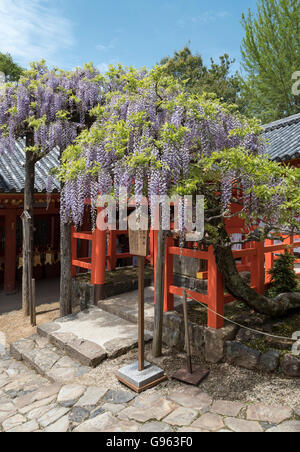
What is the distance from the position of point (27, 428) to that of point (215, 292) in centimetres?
274

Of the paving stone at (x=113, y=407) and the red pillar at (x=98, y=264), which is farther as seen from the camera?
the red pillar at (x=98, y=264)

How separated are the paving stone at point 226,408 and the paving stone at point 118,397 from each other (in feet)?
3.17

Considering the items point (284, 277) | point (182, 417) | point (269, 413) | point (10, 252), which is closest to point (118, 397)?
point (182, 417)

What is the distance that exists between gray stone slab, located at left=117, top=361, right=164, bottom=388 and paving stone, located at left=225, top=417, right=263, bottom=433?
1.07 m

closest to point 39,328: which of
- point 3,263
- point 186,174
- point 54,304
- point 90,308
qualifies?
point 90,308

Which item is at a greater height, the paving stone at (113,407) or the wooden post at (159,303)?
the wooden post at (159,303)

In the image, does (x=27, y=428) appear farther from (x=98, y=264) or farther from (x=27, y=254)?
(x=27, y=254)

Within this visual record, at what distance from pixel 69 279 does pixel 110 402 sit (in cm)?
332

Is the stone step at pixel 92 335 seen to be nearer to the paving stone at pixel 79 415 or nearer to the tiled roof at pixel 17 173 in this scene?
the paving stone at pixel 79 415

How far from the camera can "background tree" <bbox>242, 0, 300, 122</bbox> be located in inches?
727

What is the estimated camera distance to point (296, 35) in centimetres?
1831

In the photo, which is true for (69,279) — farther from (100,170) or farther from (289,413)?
(289,413)

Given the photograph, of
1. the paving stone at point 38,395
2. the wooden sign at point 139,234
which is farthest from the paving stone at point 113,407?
the wooden sign at point 139,234

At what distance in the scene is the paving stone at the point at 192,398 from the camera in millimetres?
3561
